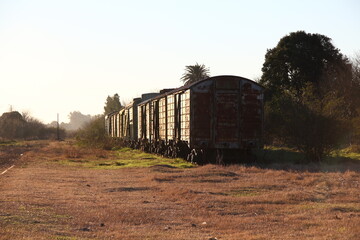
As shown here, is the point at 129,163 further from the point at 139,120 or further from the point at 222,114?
the point at 139,120

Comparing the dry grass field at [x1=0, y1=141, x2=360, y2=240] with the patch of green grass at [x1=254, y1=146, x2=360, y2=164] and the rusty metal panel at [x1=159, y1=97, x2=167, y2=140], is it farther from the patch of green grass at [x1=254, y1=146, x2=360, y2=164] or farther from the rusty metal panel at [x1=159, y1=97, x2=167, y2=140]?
the rusty metal panel at [x1=159, y1=97, x2=167, y2=140]

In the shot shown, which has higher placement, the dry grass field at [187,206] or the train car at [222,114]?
the train car at [222,114]

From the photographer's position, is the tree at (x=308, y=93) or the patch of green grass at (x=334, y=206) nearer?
the patch of green grass at (x=334, y=206)

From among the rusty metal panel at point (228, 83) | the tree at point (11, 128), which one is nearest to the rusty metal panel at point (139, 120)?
the rusty metal panel at point (228, 83)

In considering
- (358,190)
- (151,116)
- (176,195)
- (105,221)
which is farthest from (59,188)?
(151,116)

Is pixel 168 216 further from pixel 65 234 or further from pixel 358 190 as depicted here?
pixel 358 190

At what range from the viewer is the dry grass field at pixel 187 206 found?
9.02m

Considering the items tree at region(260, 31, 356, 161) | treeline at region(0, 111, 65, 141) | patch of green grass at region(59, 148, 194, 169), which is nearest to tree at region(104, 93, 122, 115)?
treeline at region(0, 111, 65, 141)

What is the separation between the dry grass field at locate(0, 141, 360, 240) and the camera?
902cm

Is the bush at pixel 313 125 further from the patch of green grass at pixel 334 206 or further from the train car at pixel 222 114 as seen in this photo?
the patch of green grass at pixel 334 206

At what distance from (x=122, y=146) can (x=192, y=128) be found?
28.1 metres

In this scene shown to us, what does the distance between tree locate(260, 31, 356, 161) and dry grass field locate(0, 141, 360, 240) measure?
4.68 m

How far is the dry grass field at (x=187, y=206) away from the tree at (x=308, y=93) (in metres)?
4.68

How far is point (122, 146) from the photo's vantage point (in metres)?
49.8
